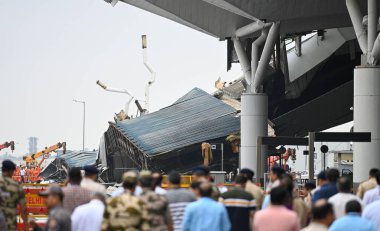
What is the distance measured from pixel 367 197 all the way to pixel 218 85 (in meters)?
67.3

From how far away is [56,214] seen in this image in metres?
13.1

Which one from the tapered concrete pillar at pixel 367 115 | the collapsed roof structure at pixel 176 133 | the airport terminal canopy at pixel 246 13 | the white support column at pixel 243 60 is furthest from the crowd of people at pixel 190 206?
the collapsed roof structure at pixel 176 133

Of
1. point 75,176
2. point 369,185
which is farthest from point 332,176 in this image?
point 75,176

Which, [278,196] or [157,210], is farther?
[157,210]

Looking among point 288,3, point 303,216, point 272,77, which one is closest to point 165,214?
point 303,216

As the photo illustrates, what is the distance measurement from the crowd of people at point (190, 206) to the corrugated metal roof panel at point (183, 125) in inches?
1805

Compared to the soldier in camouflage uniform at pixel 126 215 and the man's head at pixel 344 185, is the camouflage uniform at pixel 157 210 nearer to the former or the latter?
the soldier in camouflage uniform at pixel 126 215

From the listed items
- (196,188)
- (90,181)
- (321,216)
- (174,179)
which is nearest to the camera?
(321,216)

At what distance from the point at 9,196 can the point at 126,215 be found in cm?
337

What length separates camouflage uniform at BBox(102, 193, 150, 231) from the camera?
1302 centimetres

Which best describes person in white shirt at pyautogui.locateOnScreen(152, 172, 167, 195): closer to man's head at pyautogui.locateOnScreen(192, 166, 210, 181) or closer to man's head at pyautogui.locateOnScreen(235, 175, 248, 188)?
man's head at pyautogui.locateOnScreen(192, 166, 210, 181)

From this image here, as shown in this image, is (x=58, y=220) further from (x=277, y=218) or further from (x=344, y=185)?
(x=344, y=185)

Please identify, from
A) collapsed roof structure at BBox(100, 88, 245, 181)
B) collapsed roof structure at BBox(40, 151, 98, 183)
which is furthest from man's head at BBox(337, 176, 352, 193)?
collapsed roof structure at BBox(40, 151, 98, 183)

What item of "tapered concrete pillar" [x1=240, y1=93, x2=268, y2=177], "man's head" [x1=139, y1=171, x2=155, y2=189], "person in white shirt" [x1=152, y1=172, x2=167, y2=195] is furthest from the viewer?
"tapered concrete pillar" [x1=240, y1=93, x2=268, y2=177]
